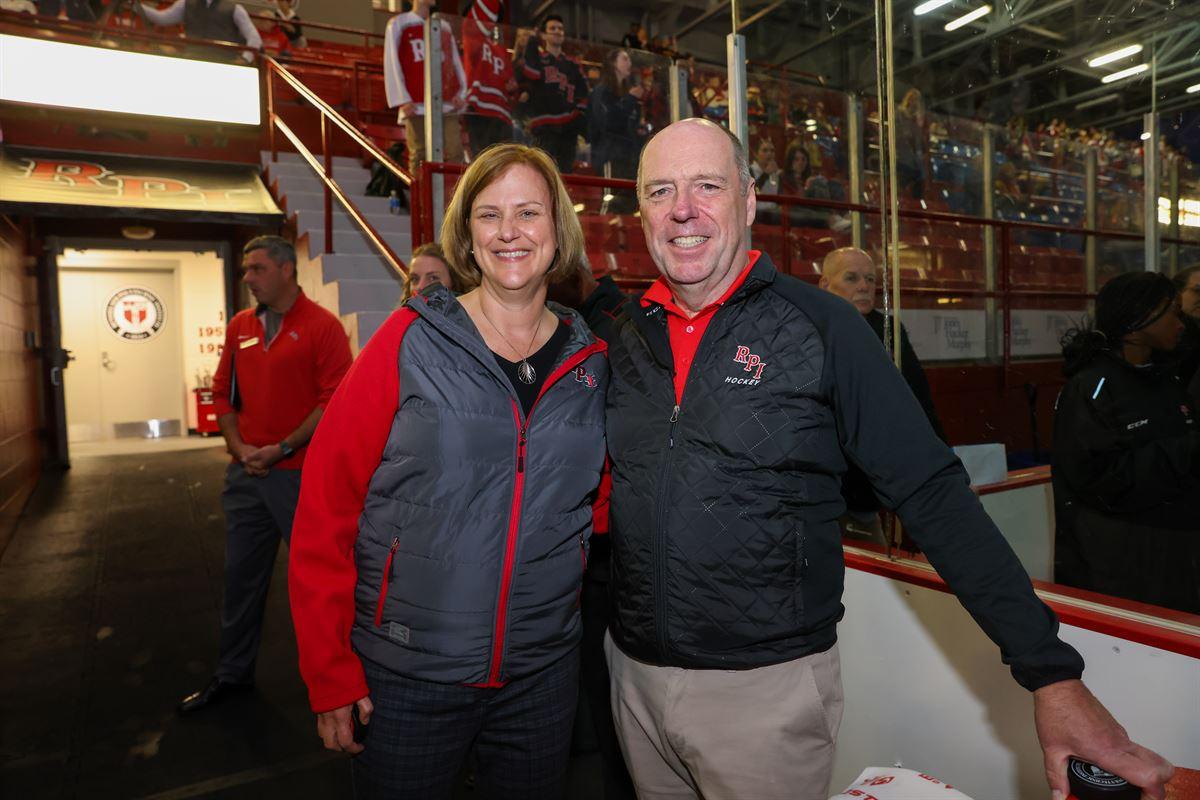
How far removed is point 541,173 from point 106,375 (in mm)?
13181

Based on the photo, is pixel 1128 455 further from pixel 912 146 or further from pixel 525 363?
pixel 912 146

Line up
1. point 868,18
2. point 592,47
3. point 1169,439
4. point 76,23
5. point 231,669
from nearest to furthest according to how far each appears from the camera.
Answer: point 1169,439 < point 868,18 < point 231,669 < point 592,47 < point 76,23

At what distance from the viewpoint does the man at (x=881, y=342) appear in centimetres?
166

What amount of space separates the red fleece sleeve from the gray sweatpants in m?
1.84

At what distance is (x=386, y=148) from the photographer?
8930 mm

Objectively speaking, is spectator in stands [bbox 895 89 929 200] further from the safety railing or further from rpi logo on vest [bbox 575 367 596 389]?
the safety railing

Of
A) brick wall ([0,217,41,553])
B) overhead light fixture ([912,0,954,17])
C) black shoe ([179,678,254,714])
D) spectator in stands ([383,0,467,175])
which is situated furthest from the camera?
brick wall ([0,217,41,553])

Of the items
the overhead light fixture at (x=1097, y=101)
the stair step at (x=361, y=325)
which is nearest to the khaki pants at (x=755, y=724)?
the overhead light fixture at (x=1097, y=101)

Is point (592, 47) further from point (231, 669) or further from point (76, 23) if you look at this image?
point (76, 23)

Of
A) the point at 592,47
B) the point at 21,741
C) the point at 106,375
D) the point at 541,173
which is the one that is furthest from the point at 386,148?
the point at 541,173

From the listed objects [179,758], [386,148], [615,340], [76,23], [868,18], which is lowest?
[179,758]

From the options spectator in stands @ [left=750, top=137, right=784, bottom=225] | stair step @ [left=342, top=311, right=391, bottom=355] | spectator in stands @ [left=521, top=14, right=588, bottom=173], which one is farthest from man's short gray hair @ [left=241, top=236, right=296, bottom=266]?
spectator in stands @ [left=750, top=137, right=784, bottom=225]

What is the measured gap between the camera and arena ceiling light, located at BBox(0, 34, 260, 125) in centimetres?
781

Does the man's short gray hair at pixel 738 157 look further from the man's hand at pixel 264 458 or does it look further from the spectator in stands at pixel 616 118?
the spectator in stands at pixel 616 118
